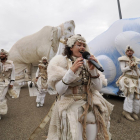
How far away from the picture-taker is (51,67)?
4.14 ft

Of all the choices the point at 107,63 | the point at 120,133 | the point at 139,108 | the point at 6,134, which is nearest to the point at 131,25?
the point at 107,63

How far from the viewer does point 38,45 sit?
22.2 ft

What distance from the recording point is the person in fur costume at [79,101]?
1.19 metres

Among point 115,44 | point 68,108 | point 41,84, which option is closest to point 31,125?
point 41,84

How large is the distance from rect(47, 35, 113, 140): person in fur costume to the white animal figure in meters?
5.21

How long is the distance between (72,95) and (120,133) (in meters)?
1.67

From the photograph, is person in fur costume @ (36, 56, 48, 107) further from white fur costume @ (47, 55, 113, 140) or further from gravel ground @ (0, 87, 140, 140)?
white fur costume @ (47, 55, 113, 140)

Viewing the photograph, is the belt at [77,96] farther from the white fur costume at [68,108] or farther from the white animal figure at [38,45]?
the white animal figure at [38,45]

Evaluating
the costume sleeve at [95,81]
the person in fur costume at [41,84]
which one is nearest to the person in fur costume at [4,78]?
the person in fur costume at [41,84]

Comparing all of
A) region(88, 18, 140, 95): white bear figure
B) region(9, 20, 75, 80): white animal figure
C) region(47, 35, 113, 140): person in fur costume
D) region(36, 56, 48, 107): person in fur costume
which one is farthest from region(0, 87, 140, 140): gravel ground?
region(9, 20, 75, 80): white animal figure

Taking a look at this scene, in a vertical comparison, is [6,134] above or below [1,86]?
below

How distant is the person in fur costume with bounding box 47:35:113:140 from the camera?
1.19 metres

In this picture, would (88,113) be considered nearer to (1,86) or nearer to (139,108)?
(139,108)

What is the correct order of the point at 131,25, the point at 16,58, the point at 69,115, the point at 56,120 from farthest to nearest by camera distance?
the point at 16,58 < the point at 131,25 < the point at 56,120 < the point at 69,115
